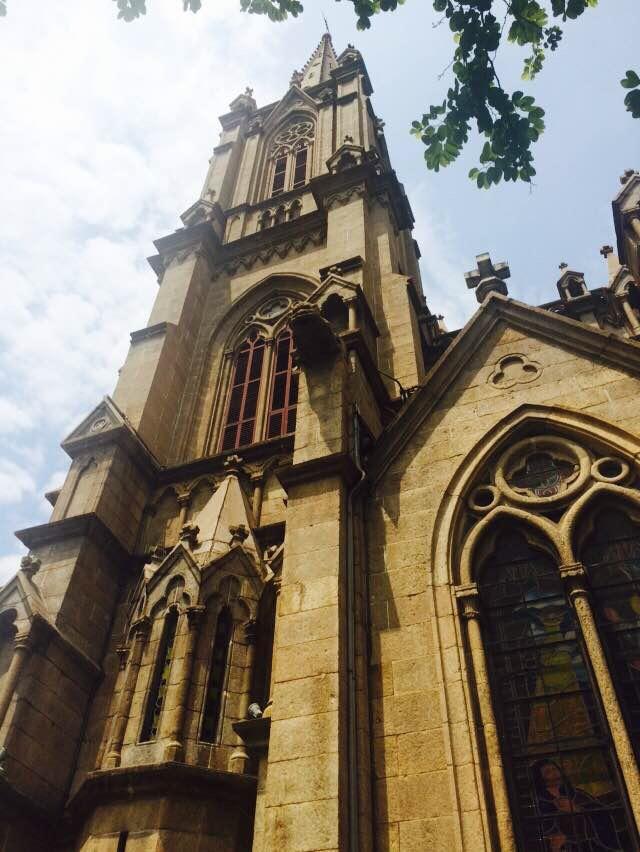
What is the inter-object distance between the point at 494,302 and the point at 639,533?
420 cm

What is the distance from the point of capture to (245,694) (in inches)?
384

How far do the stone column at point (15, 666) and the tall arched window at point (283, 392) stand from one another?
22.4 ft

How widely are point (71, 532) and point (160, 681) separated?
380 centimetres

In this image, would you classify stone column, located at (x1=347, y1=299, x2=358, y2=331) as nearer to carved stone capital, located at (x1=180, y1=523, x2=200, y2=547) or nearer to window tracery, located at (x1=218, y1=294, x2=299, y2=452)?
window tracery, located at (x1=218, y1=294, x2=299, y2=452)

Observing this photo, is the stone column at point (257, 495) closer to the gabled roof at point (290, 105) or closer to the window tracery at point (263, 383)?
the window tracery at point (263, 383)

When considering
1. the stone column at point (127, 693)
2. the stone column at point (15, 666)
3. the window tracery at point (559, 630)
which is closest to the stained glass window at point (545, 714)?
the window tracery at point (559, 630)

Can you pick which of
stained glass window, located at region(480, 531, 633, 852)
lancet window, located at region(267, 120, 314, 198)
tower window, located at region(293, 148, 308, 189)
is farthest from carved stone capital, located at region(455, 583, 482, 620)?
tower window, located at region(293, 148, 308, 189)

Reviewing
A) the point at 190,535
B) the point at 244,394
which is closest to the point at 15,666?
the point at 190,535

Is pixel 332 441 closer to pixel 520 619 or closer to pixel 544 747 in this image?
pixel 520 619

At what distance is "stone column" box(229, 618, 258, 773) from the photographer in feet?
29.8

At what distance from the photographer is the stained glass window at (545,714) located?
6.34 metres

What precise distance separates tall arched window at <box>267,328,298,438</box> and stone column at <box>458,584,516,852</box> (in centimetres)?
846

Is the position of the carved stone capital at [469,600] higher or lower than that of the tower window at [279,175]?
lower

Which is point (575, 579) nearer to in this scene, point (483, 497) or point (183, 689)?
point (483, 497)
